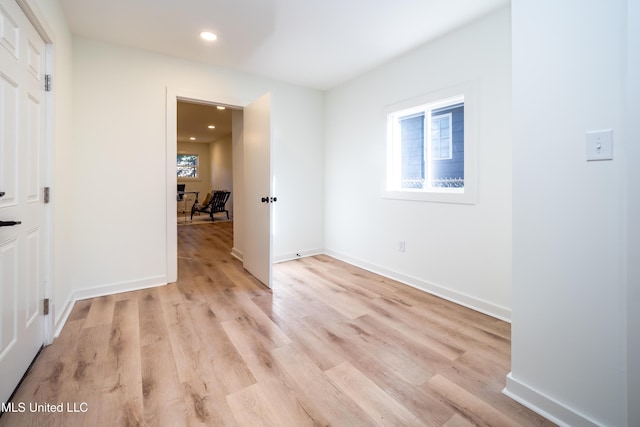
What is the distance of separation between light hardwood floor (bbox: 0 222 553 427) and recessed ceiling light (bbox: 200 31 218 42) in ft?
7.87

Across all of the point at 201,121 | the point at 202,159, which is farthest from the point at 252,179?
the point at 202,159

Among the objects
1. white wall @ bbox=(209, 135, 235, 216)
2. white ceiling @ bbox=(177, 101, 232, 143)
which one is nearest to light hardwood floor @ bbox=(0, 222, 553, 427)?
white ceiling @ bbox=(177, 101, 232, 143)

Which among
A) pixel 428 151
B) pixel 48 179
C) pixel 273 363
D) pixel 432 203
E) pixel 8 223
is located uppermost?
pixel 428 151

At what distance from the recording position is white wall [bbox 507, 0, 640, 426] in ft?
3.71

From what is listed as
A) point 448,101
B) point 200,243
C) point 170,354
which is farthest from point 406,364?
point 200,243

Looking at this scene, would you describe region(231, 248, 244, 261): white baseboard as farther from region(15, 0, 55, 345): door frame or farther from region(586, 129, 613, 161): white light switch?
region(586, 129, 613, 161): white light switch

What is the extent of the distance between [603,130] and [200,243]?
17.3 feet

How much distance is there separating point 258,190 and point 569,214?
2635mm

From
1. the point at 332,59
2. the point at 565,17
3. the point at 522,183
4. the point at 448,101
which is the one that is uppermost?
the point at 332,59

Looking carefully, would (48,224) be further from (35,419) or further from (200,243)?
(200,243)

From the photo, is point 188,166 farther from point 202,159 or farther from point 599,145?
point 599,145

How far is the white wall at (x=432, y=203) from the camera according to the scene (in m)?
2.32

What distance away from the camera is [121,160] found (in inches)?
111

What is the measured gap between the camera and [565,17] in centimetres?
124
